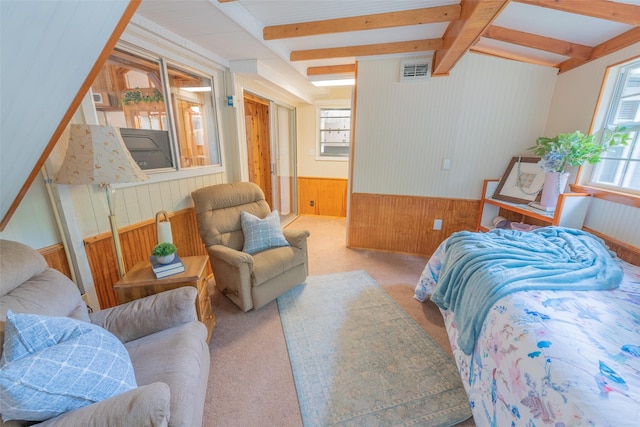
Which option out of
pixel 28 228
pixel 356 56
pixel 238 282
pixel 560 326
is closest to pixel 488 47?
pixel 356 56

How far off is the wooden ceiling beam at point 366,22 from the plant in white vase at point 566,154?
1.33 meters

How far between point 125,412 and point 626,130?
3.28 m

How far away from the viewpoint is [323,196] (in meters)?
4.80

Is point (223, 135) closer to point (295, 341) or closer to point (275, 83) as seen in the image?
point (275, 83)

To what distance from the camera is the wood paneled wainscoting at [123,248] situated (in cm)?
165

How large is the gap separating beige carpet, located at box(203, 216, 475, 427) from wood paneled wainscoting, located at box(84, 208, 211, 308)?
2.24 ft

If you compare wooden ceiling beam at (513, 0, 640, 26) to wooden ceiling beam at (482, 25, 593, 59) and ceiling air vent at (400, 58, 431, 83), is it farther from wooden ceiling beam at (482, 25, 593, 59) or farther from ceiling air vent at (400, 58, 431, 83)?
ceiling air vent at (400, 58, 431, 83)

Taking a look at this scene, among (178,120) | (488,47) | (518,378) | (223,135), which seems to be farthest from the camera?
(223,135)

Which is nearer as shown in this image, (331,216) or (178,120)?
(178,120)

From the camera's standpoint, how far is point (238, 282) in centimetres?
196

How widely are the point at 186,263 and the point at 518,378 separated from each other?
191 centimetres

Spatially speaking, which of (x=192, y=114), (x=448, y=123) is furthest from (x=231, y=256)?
(x=448, y=123)

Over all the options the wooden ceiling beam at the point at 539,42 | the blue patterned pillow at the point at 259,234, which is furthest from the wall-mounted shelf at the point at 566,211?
the blue patterned pillow at the point at 259,234

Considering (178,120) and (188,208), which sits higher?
(178,120)
